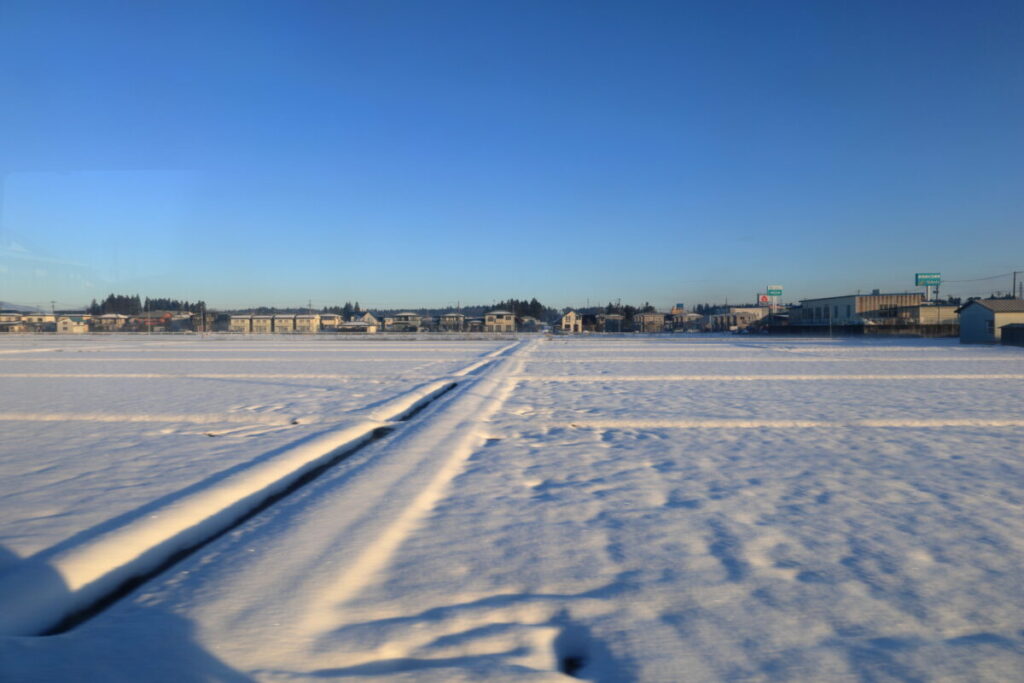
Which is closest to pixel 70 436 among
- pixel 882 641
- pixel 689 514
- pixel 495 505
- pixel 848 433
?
pixel 495 505

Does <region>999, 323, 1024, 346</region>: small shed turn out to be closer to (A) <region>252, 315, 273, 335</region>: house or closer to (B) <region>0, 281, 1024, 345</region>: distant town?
(B) <region>0, 281, 1024, 345</region>: distant town

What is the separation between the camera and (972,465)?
6.43m

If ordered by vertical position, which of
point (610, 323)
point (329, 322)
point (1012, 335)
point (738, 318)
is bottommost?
point (1012, 335)

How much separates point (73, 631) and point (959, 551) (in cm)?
556

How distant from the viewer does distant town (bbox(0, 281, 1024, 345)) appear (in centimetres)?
6931

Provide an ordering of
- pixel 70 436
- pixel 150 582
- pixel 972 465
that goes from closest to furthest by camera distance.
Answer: pixel 150 582
pixel 972 465
pixel 70 436

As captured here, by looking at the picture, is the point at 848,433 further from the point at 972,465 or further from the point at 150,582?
the point at 150,582

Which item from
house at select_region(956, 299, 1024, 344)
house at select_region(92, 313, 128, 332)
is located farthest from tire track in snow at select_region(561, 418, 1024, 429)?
house at select_region(92, 313, 128, 332)

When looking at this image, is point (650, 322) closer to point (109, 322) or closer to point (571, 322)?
point (571, 322)

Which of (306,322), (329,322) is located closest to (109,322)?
(306,322)

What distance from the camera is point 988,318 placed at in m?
42.6

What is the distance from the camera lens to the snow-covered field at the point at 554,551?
2.88 m

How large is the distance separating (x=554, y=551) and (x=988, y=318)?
51868 mm

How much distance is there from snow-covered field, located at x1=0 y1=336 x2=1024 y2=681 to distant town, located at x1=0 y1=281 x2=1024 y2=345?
4909 centimetres
